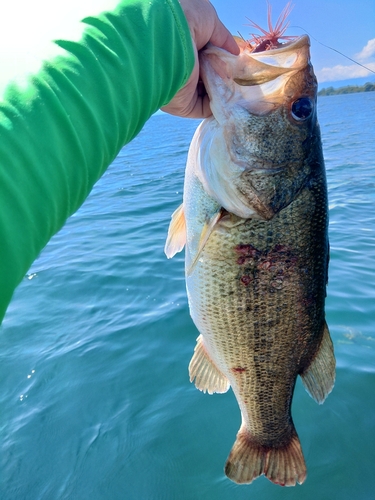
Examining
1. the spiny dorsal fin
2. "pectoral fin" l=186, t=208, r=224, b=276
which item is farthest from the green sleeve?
the spiny dorsal fin

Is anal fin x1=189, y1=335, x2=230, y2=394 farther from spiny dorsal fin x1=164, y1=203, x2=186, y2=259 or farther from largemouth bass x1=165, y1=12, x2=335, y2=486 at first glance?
spiny dorsal fin x1=164, y1=203, x2=186, y2=259

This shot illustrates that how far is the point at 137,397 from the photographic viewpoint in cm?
392

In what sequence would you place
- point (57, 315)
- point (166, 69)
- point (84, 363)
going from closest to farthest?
point (166, 69), point (84, 363), point (57, 315)

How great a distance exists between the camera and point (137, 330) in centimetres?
491

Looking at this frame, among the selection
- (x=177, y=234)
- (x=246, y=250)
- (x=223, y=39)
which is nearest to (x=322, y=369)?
(x=246, y=250)

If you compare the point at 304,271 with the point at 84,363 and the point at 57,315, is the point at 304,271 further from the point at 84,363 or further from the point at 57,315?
the point at 57,315

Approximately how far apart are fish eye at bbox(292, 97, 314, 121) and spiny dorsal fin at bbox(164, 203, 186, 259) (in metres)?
0.77

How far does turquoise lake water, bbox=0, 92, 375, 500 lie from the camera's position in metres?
3.14

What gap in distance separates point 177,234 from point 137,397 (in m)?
2.16

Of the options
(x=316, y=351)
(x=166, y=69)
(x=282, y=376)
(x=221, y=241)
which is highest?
(x=166, y=69)

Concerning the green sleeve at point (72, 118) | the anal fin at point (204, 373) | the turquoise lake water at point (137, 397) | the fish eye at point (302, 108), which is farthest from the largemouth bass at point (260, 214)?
the turquoise lake water at point (137, 397)

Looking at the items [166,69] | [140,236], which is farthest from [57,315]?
[166,69]

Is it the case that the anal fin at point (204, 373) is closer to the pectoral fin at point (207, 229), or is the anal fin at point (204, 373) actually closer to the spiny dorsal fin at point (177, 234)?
the spiny dorsal fin at point (177, 234)

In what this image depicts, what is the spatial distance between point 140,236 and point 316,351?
243 inches
